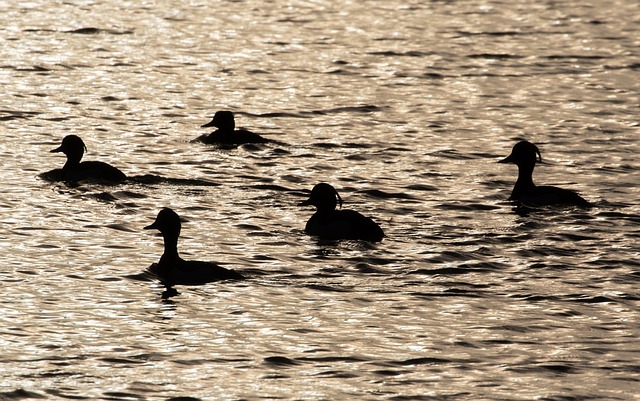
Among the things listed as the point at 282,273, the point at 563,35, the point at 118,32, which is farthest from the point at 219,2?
the point at 282,273

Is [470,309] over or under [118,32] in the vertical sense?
under

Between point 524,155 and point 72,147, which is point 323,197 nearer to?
point 524,155

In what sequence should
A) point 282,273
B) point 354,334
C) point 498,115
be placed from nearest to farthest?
point 354,334 → point 282,273 → point 498,115

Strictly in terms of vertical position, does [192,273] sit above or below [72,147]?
below

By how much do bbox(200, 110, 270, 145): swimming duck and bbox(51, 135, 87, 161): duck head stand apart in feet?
9.74

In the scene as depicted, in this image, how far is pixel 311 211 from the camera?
22266 mm

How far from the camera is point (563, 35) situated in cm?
3800

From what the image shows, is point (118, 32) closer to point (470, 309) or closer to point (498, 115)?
point (498, 115)

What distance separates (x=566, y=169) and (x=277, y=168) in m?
5.05

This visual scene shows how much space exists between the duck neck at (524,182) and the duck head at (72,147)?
6900mm

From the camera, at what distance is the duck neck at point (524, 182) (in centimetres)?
2280

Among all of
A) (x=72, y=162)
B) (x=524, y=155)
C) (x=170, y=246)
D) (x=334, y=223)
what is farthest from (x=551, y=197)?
(x=72, y=162)

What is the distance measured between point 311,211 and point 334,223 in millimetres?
2078

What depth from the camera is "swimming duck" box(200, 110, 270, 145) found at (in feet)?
85.6
